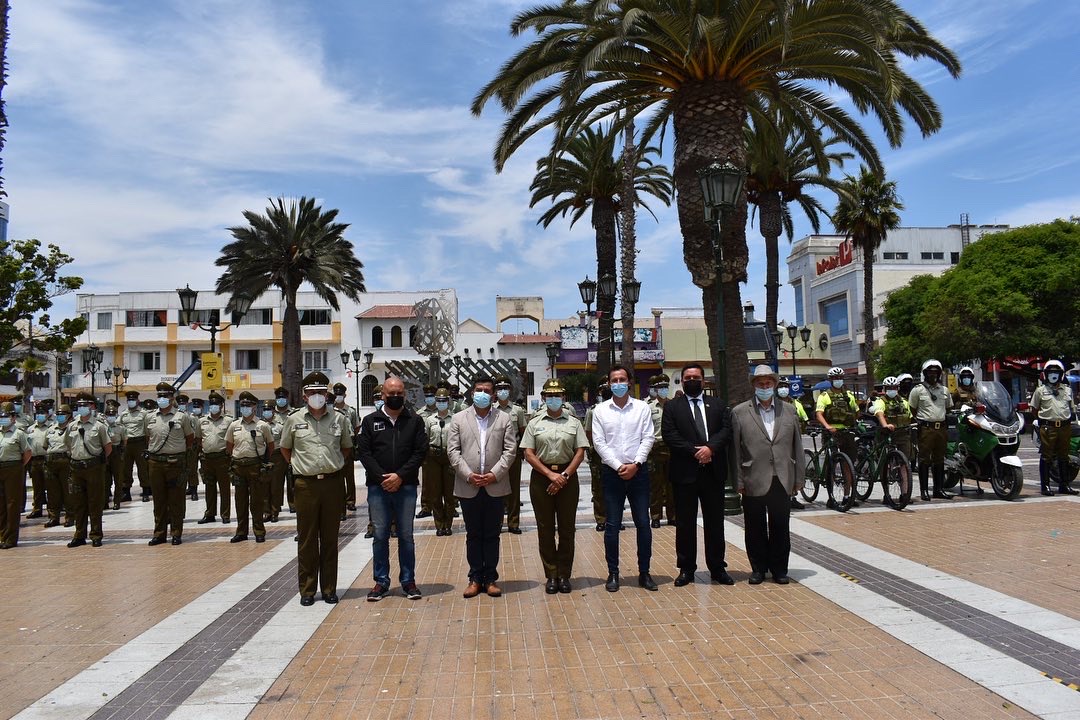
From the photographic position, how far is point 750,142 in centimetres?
2136

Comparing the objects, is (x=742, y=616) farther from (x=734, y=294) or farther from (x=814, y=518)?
(x=734, y=294)

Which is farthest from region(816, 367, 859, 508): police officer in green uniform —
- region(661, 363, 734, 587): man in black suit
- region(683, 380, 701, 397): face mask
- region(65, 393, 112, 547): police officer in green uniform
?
region(65, 393, 112, 547): police officer in green uniform

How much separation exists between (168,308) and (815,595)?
59.1 metres

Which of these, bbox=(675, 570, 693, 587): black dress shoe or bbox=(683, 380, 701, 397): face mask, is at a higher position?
bbox=(683, 380, 701, 397): face mask

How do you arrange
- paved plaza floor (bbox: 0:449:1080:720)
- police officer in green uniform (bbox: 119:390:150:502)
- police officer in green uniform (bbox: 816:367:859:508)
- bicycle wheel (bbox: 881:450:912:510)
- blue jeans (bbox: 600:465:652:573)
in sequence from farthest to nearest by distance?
1. police officer in green uniform (bbox: 119:390:150:502)
2. police officer in green uniform (bbox: 816:367:859:508)
3. bicycle wheel (bbox: 881:450:912:510)
4. blue jeans (bbox: 600:465:652:573)
5. paved plaza floor (bbox: 0:449:1080:720)

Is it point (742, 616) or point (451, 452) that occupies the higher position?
point (451, 452)

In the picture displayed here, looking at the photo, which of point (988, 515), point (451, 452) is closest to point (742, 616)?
point (451, 452)

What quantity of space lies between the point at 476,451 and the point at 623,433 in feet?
4.63

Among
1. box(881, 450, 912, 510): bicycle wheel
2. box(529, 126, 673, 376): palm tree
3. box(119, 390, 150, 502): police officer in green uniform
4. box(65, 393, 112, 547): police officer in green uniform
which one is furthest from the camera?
box(529, 126, 673, 376): palm tree

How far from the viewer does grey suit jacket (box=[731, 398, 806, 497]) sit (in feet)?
24.0

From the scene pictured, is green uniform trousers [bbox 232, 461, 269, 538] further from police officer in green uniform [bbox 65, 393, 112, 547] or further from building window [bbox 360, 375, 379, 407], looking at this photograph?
building window [bbox 360, 375, 379, 407]

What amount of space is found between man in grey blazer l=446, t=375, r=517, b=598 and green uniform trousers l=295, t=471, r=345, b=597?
3.83 feet

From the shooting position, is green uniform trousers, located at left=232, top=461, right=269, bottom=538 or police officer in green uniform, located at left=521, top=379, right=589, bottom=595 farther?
green uniform trousers, located at left=232, top=461, right=269, bottom=538

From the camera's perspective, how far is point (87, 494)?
417 inches
